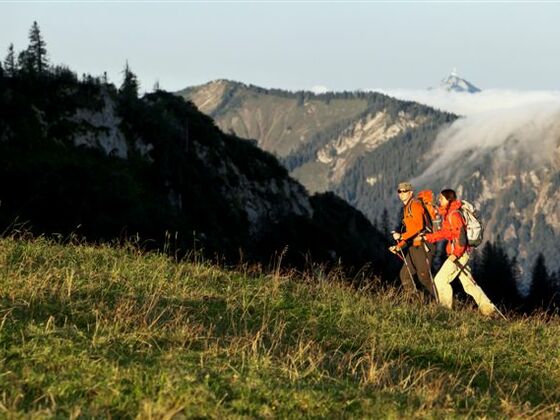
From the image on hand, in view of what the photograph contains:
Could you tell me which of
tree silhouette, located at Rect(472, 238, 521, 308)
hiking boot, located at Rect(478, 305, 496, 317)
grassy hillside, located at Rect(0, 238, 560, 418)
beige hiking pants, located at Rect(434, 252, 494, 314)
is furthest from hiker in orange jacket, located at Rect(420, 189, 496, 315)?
tree silhouette, located at Rect(472, 238, 521, 308)

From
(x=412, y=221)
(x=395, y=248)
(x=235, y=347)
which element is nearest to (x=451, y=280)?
(x=395, y=248)

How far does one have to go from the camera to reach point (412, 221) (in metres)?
14.4

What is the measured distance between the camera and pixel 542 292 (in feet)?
330

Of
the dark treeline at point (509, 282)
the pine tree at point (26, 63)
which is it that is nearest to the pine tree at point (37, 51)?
the pine tree at point (26, 63)

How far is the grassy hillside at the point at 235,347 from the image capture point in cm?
588

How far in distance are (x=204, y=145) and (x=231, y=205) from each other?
11053 mm

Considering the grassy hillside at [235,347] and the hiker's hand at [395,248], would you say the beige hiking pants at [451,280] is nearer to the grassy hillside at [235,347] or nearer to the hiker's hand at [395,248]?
the hiker's hand at [395,248]

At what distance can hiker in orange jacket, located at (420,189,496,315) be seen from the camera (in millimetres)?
13695

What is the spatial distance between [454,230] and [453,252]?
426 millimetres

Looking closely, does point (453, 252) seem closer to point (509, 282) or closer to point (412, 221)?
point (412, 221)

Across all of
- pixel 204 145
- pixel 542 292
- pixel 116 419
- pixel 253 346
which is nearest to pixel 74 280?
pixel 253 346

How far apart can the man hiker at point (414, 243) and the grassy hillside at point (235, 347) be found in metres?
1.50

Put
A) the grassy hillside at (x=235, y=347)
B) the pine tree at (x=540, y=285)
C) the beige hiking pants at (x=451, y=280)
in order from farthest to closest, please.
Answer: the pine tree at (x=540, y=285), the beige hiking pants at (x=451, y=280), the grassy hillside at (x=235, y=347)

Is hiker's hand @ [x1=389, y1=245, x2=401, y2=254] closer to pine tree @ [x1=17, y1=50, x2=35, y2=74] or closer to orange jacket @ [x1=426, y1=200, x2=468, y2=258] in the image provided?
orange jacket @ [x1=426, y1=200, x2=468, y2=258]
